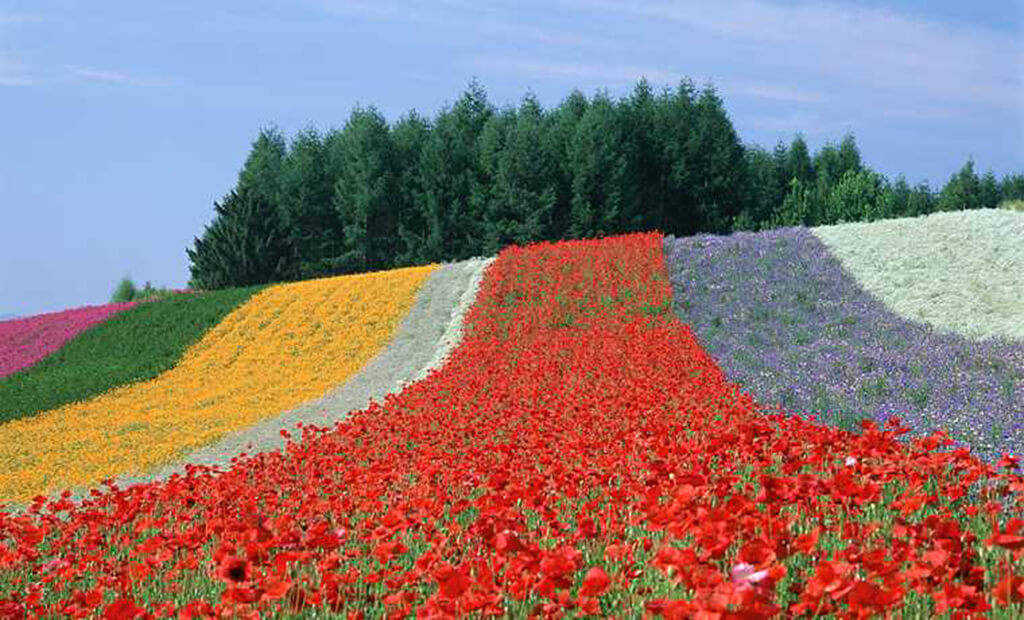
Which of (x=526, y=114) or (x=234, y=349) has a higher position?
(x=526, y=114)

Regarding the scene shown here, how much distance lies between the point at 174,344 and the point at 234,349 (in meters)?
2.59

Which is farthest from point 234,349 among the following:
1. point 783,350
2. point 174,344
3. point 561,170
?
point 561,170

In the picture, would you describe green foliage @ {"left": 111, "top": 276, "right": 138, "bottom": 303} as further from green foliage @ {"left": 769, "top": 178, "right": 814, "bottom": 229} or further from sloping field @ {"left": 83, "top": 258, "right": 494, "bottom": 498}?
green foliage @ {"left": 769, "top": 178, "right": 814, "bottom": 229}

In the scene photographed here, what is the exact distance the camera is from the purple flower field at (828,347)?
35.5 feet

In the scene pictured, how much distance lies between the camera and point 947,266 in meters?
23.3

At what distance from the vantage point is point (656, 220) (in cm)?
4706

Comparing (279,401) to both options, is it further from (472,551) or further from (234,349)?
(472,551)

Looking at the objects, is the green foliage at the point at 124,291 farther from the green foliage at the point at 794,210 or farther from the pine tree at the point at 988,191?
the pine tree at the point at 988,191

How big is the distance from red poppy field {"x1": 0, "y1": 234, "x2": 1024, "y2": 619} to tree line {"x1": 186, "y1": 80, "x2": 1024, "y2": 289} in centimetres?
2999

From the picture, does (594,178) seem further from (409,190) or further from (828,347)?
(828,347)

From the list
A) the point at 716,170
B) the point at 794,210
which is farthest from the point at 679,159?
the point at 794,210

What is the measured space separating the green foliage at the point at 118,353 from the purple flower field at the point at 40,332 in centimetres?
67

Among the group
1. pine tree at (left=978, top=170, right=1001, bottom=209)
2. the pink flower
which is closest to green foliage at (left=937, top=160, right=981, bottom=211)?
pine tree at (left=978, top=170, right=1001, bottom=209)

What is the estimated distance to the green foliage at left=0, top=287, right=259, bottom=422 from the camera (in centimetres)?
2481
